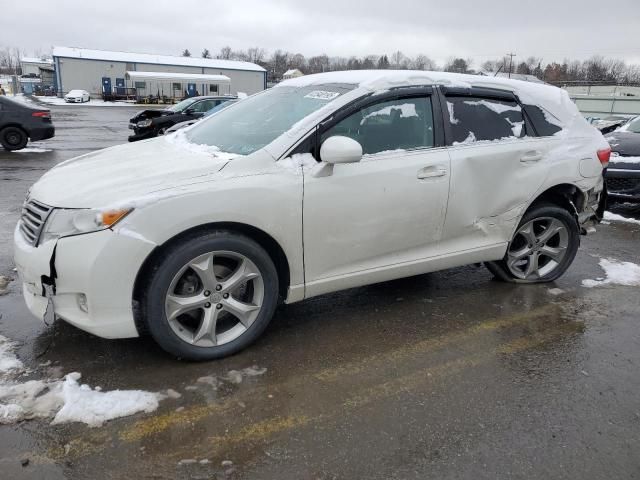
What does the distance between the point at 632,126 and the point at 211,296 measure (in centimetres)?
915

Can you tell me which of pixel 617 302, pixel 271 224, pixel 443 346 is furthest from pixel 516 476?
pixel 617 302

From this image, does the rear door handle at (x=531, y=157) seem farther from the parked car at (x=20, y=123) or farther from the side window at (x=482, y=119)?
the parked car at (x=20, y=123)

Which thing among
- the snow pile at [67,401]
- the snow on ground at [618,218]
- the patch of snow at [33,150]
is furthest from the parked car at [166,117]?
the snow pile at [67,401]

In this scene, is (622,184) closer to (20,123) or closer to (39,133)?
(39,133)

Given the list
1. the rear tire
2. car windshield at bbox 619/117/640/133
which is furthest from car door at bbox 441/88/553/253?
the rear tire

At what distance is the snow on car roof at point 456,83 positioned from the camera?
148 inches

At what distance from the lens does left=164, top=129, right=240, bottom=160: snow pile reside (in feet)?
11.1

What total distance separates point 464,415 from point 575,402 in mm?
697

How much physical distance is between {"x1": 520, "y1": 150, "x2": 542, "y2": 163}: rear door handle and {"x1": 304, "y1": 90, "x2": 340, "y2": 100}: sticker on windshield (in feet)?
5.52

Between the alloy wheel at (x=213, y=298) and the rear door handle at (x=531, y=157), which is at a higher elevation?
the rear door handle at (x=531, y=157)

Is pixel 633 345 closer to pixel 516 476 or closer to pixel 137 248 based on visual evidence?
pixel 516 476

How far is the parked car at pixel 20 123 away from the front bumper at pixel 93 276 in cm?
1208

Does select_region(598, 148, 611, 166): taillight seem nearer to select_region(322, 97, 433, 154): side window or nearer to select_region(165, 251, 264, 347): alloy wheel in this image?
select_region(322, 97, 433, 154): side window

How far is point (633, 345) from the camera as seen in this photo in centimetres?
365
